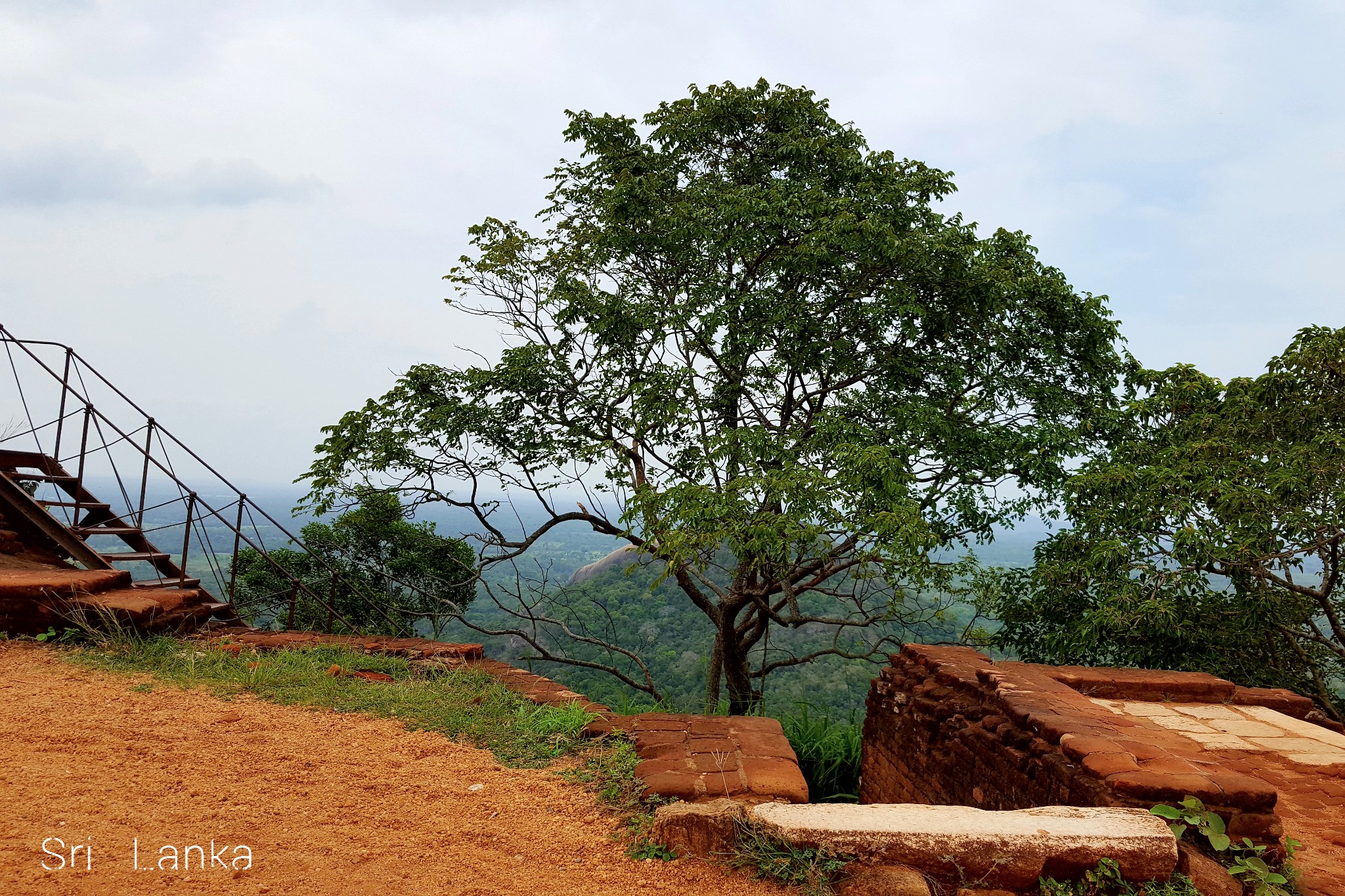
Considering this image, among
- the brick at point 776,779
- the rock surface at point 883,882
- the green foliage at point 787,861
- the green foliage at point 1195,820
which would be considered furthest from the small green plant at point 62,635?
the green foliage at point 1195,820

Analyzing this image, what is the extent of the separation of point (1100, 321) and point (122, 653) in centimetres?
936

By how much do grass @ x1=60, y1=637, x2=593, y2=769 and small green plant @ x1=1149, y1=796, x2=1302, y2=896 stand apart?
2722 mm

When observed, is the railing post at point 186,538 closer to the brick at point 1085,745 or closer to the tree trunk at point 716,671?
the brick at point 1085,745

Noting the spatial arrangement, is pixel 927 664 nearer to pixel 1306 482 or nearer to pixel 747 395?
pixel 1306 482

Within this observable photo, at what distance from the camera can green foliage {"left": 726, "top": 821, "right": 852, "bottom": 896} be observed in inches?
106

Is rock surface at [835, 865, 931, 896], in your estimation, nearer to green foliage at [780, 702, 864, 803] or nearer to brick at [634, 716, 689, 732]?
brick at [634, 716, 689, 732]

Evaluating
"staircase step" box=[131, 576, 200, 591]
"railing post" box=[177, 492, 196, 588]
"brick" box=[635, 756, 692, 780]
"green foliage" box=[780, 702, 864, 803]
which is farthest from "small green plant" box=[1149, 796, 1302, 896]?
"staircase step" box=[131, 576, 200, 591]

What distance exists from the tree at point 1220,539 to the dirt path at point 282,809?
559 cm

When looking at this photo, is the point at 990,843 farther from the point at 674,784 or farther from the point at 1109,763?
the point at 674,784

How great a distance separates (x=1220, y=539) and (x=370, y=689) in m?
6.93

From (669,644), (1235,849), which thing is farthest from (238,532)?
(669,644)

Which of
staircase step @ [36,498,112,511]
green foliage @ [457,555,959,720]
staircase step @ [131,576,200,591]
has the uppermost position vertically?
staircase step @ [36,498,112,511]

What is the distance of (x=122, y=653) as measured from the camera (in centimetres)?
486

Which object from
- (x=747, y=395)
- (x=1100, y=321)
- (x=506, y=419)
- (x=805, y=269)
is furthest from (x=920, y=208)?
(x=506, y=419)
